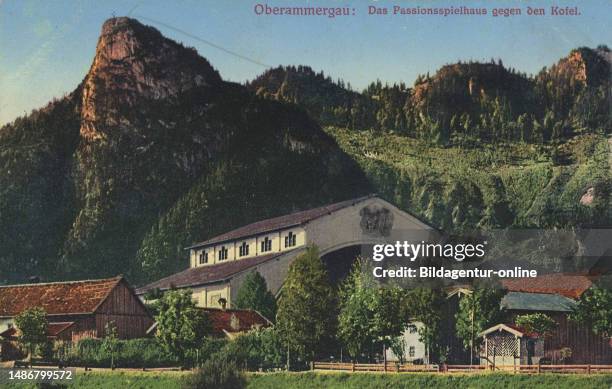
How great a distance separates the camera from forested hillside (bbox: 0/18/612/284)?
2381cm

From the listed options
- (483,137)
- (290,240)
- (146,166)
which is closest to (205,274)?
(290,240)

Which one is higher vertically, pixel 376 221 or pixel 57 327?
pixel 376 221

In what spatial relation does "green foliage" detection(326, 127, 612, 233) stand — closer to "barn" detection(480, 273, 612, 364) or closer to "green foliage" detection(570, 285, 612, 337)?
"barn" detection(480, 273, 612, 364)

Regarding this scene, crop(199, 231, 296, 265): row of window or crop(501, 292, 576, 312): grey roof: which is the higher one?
crop(199, 231, 296, 265): row of window

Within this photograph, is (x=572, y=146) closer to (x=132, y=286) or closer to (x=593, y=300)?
(x=593, y=300)

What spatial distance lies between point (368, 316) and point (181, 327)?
10.4 ft

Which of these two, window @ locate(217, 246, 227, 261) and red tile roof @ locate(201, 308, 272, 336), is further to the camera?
window @ locate(217, 246, 227, 261)

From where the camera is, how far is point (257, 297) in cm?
2333

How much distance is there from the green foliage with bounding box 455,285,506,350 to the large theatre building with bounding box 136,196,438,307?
4.49 ft

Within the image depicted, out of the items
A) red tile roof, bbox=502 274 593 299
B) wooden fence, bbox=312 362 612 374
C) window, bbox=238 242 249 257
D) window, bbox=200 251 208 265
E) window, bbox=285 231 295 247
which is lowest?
wooden fence, bbox=312 362 612 374

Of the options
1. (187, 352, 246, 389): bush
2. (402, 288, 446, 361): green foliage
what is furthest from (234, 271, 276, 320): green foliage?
(402, 288, 446, 361): green foliage

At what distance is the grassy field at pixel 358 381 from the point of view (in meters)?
21.1

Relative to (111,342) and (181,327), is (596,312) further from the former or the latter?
(111,342)

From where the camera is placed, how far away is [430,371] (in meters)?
21.9
